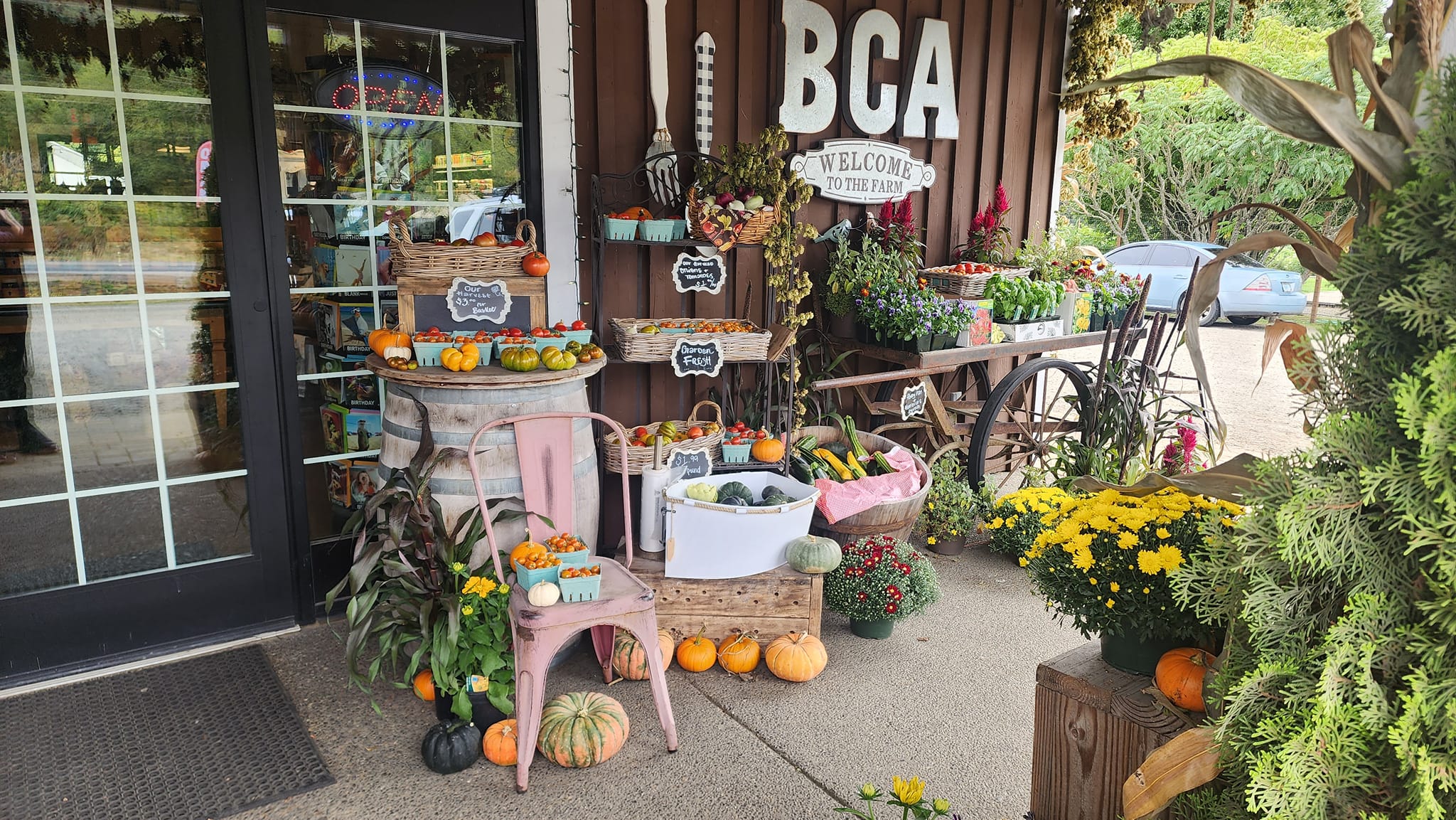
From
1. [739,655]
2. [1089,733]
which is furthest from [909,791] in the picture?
[739,655]

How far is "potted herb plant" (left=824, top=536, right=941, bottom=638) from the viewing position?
3.65m

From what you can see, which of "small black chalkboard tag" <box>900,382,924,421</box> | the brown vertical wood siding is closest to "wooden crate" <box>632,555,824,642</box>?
the brown vertical wood siding

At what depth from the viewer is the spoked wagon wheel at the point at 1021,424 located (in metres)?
4.99

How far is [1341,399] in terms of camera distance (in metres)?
1.36

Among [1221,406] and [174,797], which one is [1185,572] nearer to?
[174,797]

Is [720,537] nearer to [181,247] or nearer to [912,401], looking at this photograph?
[912,401]

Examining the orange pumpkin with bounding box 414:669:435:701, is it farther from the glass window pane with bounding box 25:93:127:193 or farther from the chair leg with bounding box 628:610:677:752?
the glass window pane with bounding box 25:93:127:193

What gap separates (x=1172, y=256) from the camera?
14195 mm

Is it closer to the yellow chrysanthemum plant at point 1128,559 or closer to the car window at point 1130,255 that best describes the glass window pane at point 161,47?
the yellow chrysanthemum plant at point 1128,559

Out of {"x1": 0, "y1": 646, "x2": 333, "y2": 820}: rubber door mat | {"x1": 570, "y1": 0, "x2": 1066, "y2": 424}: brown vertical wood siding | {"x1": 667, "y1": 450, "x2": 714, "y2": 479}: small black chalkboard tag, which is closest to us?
{"x1": 0, "y1": 646, "x2": 333, "y2": 820}: rubber door mat

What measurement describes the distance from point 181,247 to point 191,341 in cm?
35

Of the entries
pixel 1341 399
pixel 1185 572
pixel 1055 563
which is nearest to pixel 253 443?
pixel 1055 563

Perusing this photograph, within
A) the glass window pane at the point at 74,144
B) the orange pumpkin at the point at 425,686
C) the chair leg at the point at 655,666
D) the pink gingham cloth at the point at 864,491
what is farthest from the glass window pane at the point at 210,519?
the pink gingham cloth at the point at 864,491

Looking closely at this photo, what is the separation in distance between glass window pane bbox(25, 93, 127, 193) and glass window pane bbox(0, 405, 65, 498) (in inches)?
30.6
